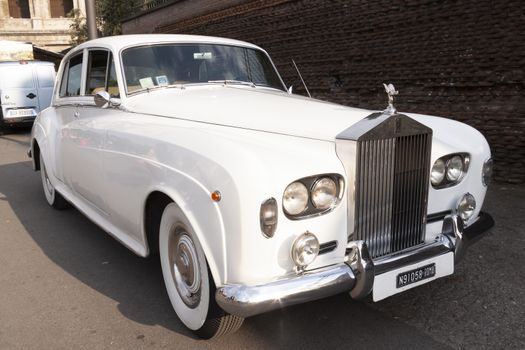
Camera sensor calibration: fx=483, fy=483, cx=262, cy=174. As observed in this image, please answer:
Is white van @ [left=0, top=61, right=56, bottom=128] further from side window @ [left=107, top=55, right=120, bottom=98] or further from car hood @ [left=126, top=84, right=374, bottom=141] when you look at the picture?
car hood @ [left=126, top=84, right=374, bottom=141]

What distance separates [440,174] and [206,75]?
2.09 meters

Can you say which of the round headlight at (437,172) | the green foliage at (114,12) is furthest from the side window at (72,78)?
the green foliage at (114,12)

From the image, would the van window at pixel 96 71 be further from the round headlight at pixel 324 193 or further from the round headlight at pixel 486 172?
the round headlight at pixel 486 172

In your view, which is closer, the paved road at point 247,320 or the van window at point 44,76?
the paved road at point 247,320

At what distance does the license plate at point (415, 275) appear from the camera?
2597mm

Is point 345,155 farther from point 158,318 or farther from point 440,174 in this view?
point 158,318

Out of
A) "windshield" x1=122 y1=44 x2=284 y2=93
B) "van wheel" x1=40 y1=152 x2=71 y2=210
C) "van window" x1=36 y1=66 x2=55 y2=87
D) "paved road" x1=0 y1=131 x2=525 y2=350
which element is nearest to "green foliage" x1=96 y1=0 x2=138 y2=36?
"van window" x1=36 y1=66 x2=55 y2=87

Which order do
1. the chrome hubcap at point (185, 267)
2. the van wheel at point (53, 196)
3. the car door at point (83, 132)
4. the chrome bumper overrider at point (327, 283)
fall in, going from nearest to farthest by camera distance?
the chrome bumper overrider at point (327, 283)
the chrome hubcap at point (185, 267)
the car door at point (83, 132)
the van wheel at point (53, 196)

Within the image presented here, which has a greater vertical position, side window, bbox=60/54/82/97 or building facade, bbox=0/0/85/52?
building facade, bbox=0/0/85/52

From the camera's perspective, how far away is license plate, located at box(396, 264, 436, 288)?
8.52ft

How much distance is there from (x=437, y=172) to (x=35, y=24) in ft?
138

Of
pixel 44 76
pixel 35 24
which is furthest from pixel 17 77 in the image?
pixel 35 24

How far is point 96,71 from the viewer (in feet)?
14.1

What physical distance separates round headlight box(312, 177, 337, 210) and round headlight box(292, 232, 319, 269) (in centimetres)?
17
